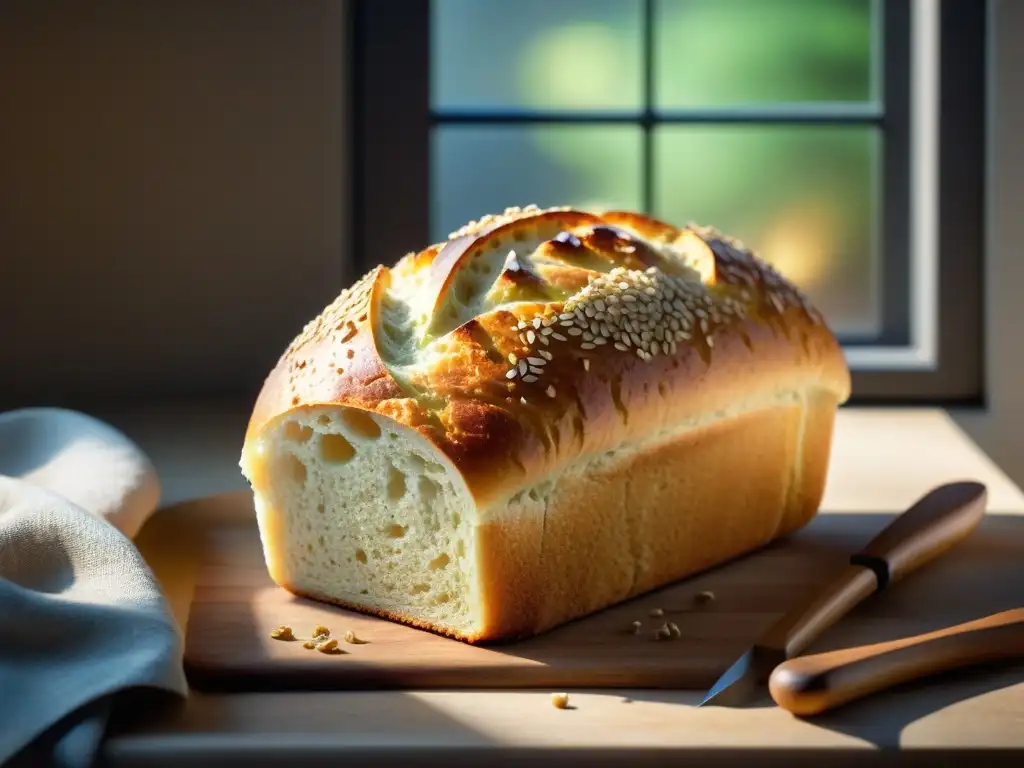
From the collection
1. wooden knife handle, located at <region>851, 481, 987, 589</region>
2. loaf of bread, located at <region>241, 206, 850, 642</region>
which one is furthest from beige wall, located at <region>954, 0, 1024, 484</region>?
loaf of bread, located at <region>241, 206, 850, 642</region>

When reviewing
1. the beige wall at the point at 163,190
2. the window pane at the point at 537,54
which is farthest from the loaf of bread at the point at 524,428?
the window pane at the point at 537,54

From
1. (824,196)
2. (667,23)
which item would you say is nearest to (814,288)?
(824,196)

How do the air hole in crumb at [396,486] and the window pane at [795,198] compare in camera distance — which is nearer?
the air hole in crumb at [396,486]

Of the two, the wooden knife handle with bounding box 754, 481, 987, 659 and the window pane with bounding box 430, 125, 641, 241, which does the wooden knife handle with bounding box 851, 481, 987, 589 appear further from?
the window pane with bounding box 430, 125, 641, 241

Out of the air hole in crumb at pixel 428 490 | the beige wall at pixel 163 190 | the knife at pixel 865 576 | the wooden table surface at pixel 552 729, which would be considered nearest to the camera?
the wooden table surface at pixel 552 729

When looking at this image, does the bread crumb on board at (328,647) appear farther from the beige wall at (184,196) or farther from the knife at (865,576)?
the beige wall at (184,196)

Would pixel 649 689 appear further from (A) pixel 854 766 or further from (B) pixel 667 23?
(B) pixel 667 23

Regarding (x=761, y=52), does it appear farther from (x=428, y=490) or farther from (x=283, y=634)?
(x=283, y=634)
